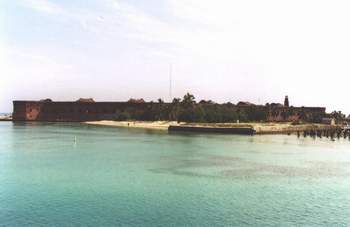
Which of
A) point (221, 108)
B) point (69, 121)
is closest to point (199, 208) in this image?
point (221, 108)

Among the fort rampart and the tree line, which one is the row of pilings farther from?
the fort rampart

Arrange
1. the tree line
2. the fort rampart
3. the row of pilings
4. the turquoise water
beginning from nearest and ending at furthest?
the turquoise water, the row of pilings, the tree line, the fort rampart

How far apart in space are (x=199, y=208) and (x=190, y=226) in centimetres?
335

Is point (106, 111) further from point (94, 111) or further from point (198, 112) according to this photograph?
point (198, 112)

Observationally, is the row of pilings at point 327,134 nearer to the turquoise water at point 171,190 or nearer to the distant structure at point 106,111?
the turquoise water at point 171,190

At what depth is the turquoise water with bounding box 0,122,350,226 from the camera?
20.5 m

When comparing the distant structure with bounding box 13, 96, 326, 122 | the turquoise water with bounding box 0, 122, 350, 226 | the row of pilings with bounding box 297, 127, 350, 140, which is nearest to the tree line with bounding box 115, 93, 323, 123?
the distant structure with bounding box 13, 96, 326, 122

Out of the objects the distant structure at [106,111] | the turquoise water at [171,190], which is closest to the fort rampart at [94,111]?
the distant structure at [106,111]

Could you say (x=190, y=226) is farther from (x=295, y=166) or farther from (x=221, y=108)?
Result: (x=221, y=108)

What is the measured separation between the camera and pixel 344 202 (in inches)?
965

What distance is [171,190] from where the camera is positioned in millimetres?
27125

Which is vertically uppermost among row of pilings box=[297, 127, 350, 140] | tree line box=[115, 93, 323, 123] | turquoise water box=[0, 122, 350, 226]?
tree line box=[115, 93, 323, 123]

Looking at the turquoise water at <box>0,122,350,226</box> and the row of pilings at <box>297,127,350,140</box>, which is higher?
the row of pilings at <box>297,127,350,140</box>

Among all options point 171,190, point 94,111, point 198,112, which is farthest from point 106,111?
point 171,190
